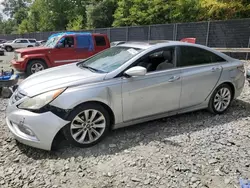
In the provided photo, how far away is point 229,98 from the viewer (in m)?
4.79

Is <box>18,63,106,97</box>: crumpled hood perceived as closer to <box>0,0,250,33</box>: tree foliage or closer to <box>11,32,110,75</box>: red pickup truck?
<box>11,32,110,75</box>: red pickup truck

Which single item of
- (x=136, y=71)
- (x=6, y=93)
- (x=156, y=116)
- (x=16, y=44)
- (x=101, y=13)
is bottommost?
(x=6, y=93)

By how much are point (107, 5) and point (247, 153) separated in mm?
28707

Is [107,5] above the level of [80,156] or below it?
above

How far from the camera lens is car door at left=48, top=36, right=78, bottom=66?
8.98 meters

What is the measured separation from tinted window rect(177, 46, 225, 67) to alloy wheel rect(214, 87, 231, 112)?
61 cm

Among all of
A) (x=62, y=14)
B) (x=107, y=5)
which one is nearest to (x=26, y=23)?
(x=62, y=14)

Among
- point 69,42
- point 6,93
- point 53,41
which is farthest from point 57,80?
point 53,41

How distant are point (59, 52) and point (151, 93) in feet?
20.3

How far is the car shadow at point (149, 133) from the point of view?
10.9ft

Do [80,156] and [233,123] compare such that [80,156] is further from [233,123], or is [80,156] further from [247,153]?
[233,123]

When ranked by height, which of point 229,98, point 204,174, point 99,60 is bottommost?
point 204,174

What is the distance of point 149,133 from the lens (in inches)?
154

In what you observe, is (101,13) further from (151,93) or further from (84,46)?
(151,93)
